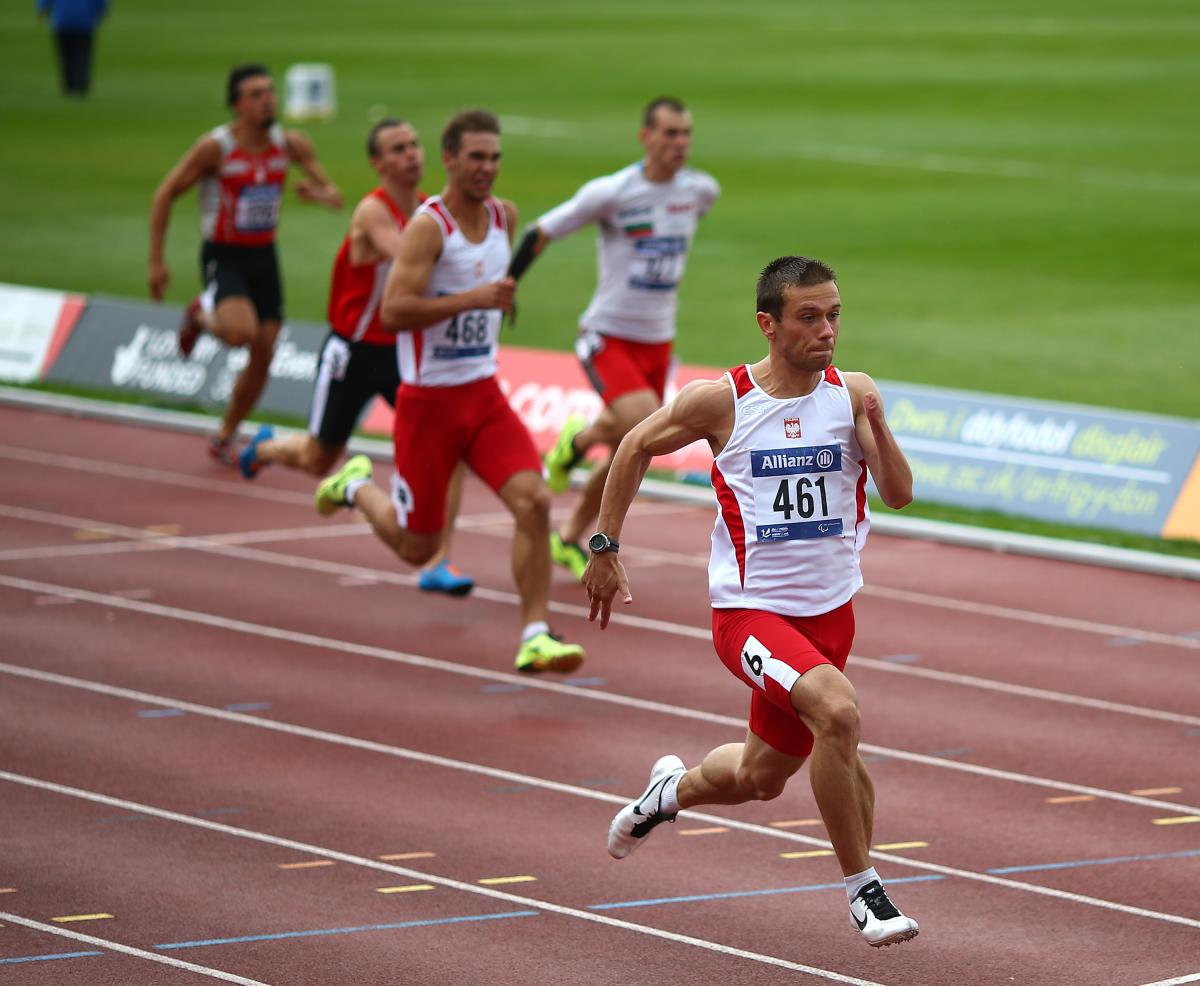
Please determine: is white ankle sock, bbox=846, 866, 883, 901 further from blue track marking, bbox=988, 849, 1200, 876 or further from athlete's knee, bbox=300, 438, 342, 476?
athlete's knee, bbox=300, 438, 342, 476

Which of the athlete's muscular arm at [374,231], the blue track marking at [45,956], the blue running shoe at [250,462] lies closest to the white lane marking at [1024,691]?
the athlete's muscular arm at [374,231]

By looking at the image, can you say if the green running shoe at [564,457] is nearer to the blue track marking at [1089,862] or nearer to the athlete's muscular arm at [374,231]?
the athlete's muscular arm at [374,231]

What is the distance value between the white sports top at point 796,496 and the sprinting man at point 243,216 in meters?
7.84

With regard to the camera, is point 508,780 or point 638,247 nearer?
point 508,780

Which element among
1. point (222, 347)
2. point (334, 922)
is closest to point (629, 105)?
point (222, 347)

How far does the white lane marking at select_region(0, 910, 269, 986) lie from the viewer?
22.2 ft

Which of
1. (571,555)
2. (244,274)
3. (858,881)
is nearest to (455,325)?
(571,555)

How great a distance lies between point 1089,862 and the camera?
7.95 meters

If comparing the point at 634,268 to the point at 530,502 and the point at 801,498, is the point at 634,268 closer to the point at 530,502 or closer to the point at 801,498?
the point at 530,502

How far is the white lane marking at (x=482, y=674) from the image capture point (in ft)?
29.2

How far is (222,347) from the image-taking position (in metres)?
17.5

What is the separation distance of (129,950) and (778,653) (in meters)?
2.17

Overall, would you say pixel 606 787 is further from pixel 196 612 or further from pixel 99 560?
pixel 99 560

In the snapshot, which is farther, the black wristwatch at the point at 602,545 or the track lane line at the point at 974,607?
the track lane line at the point at 974,607
